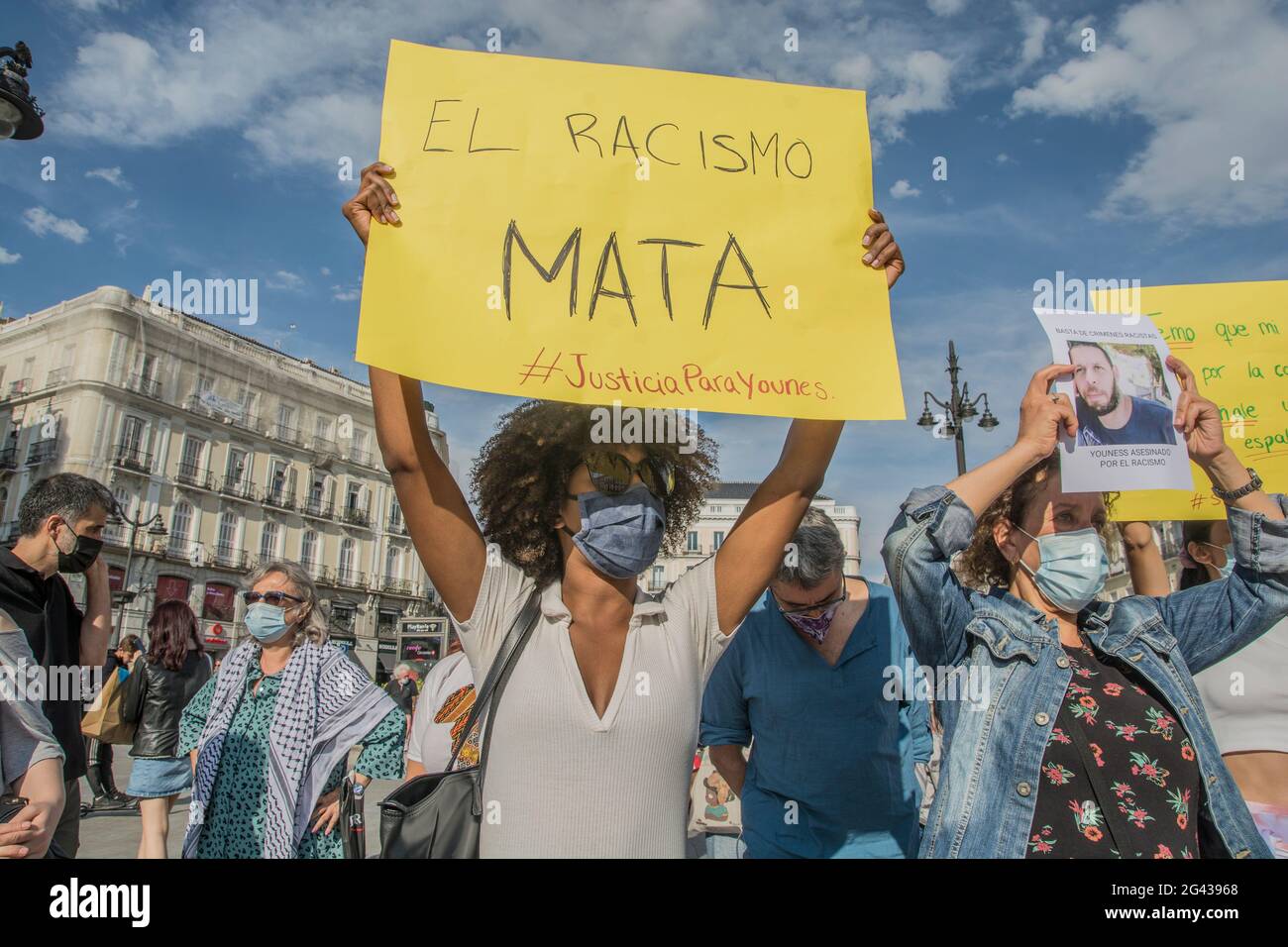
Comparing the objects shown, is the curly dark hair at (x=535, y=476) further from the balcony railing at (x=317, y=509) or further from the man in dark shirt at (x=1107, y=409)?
the balcony railing at (x=317, y=509)

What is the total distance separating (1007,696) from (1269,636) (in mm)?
1545

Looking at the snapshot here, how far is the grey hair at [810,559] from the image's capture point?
129 inches

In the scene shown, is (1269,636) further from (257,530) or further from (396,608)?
(396,608)

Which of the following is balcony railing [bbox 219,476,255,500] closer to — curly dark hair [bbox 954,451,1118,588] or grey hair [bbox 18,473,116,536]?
grey hair [bbox 18,473,116,536]

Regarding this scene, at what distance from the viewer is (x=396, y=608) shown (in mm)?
55688

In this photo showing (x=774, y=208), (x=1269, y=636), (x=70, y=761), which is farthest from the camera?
(x=70, y=761)

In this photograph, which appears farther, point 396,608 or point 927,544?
point 396,608

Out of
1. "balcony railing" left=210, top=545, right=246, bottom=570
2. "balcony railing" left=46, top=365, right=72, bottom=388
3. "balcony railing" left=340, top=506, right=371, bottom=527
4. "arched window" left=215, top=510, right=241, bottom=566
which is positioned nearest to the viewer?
"balcony railing" left=46, top=365, right=72, bottom=388

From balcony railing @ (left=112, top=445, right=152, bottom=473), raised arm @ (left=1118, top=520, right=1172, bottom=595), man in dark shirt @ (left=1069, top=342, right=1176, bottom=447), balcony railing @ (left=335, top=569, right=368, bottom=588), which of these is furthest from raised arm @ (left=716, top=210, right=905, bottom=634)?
balcony railing @ (left=335, top=569, right=368, bottom=588)

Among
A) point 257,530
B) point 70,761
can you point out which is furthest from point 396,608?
point 70,761

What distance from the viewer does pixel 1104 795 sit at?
201cm

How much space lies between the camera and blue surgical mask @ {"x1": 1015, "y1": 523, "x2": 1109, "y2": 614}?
2.35 metres

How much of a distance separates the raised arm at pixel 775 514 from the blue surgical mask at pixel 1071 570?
2.55 feet

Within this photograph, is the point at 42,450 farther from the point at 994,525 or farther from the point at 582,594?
the point at 994,525
